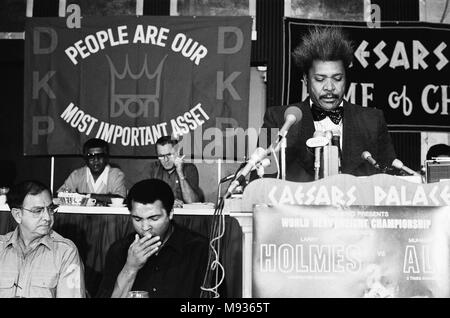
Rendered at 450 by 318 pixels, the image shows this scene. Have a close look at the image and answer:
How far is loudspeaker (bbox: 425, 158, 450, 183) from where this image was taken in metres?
2.85

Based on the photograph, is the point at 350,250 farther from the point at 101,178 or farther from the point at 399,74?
the point at 399,74

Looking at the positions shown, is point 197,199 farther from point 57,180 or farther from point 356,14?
point 356,14

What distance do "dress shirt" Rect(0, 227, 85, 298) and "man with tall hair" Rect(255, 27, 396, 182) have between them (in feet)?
4.09

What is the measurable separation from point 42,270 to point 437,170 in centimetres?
199

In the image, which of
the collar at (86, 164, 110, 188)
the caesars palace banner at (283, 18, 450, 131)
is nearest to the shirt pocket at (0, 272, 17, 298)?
the collar at (86, 164, 110, 188)

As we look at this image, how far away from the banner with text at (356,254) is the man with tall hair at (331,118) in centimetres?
129

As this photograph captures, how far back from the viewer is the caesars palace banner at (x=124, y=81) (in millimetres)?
6730

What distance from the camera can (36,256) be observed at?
11.2ft

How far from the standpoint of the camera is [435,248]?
7.19 ft

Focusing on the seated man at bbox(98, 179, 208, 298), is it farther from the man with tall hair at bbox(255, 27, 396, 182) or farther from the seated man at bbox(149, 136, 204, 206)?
the seated man at bbox(149, 136, 204, 206)

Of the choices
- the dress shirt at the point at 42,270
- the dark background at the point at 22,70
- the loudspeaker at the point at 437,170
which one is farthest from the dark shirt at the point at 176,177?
the loudspeaker at the point at 437,170

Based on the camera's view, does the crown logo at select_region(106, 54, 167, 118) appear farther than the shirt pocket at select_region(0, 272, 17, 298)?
Yes

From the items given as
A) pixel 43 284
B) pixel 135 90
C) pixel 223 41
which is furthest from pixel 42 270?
pixel 223 41
